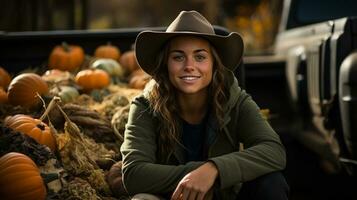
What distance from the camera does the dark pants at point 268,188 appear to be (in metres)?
3.57

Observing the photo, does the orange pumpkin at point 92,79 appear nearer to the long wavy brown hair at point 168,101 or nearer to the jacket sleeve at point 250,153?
the long wavy brown hair at point 168,101

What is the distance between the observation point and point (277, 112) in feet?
22.7

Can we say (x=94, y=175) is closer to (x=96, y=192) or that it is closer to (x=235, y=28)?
(x=96, y=192)

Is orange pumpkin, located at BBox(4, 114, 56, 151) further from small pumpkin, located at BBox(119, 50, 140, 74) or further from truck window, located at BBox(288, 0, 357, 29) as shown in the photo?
truck window, located at BBox(288, 0, 357, 29)

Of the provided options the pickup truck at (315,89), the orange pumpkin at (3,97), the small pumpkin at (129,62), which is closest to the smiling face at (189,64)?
the pickup truck at (315,89)

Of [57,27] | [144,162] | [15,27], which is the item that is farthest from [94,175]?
[57,27]

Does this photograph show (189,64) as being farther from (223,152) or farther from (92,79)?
(92,79)

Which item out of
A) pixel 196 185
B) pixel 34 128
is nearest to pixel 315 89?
pixel 34 128

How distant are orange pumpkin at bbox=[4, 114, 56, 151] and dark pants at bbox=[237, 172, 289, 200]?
4.06 feet

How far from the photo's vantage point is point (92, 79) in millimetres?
5488

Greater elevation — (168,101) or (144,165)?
(168,101)

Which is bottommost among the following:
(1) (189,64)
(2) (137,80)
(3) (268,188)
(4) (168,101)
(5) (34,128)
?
(3) (268,188)

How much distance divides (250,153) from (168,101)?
0.54m

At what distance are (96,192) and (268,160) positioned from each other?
38.8 inches
